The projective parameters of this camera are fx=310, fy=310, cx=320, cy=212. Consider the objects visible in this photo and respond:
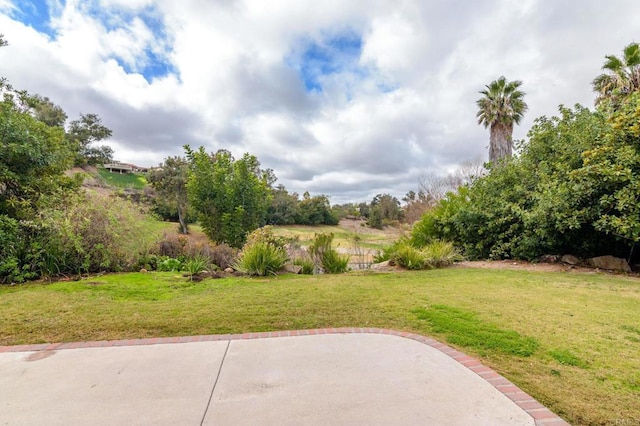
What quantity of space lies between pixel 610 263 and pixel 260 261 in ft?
29.6

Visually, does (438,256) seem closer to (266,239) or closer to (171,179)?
(266,239)

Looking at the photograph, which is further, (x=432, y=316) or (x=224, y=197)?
(x=224, y=197)

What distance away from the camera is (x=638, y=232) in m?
6.75

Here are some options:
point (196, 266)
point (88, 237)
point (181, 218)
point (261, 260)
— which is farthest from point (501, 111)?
point (181, 218)

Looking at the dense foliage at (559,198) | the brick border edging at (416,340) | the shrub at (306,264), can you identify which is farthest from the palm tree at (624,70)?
the brick border edging at (416,340)

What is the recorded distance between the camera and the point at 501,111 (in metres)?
15.6

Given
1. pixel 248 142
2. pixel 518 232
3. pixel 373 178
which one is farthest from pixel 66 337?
pixel 373 178

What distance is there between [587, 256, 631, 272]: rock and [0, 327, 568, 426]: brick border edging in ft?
26.3

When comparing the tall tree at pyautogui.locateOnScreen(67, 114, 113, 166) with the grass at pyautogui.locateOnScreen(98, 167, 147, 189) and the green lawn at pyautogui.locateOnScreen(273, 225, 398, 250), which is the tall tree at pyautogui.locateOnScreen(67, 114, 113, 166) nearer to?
the grass at pyautogui.locateOnScreen(98, 167, 147, 189)

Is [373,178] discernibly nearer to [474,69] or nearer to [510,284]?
[474,69]

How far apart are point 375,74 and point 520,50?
17.6ft

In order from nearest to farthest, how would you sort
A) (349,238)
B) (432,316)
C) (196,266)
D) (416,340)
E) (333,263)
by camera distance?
1. (416,340)
2. (432,316)
3. (196,266)
4. (333,263)
5. (349,238)

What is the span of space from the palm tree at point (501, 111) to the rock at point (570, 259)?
7.73 metres

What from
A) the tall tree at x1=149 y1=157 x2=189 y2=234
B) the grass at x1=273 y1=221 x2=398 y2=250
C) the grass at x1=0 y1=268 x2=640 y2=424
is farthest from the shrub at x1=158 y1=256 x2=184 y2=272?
the tall tree at x1=149 y1=157 x2=189 y2=234
